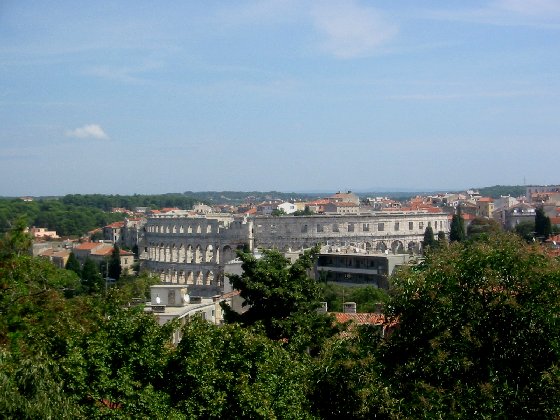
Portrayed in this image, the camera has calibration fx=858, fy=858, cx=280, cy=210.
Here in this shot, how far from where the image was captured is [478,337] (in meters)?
12.6

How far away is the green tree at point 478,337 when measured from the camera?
11.7 metres

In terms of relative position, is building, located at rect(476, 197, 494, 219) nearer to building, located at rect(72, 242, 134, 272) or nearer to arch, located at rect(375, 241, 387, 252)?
arch, located at rect(375, 241, 387, 252)

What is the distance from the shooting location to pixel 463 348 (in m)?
12.3

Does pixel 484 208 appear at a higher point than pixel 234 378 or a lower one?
higher

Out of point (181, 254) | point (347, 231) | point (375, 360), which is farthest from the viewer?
point (181, 254)

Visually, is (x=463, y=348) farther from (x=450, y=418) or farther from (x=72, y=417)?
(x=72, y=417)

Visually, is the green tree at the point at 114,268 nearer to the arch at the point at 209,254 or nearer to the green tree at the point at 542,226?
the arch at the point at 209,254

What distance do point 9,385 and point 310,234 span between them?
64.1m

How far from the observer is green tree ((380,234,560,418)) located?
11734 millimetres

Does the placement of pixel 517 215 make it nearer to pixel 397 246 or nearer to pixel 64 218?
pixel 397 246

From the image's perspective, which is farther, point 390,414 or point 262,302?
point 262,302

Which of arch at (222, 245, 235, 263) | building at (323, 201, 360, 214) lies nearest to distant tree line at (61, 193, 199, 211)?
building at (323, 201, 360, 214)

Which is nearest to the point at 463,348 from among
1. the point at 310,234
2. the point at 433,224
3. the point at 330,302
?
the point at 330,302

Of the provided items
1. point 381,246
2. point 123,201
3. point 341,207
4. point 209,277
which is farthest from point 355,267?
point 123,201
